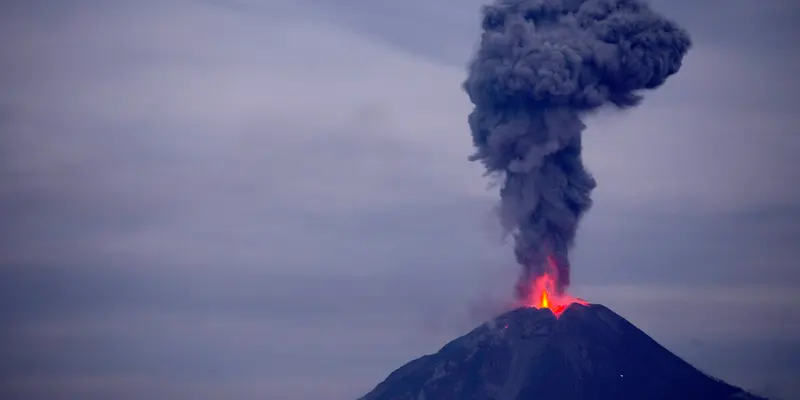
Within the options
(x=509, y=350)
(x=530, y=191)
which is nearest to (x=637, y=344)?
(x=509, y=350)

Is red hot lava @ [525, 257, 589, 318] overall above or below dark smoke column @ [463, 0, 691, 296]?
below

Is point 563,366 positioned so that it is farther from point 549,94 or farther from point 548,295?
point 549,94

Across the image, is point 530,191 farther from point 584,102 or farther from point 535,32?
point 535,32

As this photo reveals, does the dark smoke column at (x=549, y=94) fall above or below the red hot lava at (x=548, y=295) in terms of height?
above

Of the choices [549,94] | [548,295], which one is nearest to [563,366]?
[548,295]
